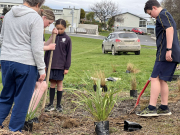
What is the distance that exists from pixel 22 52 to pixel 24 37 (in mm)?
179

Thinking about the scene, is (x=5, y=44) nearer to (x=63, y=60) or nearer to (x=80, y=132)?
(x=80, y=132)

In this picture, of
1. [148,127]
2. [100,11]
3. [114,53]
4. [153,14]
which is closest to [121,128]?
[148,127]

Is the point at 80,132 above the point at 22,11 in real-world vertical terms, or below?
below

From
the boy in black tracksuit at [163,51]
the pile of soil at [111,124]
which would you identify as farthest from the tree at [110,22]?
the boy in black tracksuit at [163,51]

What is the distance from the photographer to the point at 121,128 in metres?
4.03

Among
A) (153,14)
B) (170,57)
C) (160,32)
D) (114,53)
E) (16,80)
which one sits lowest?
(114,53)

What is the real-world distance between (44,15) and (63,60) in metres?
1.06

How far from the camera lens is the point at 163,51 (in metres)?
4.50

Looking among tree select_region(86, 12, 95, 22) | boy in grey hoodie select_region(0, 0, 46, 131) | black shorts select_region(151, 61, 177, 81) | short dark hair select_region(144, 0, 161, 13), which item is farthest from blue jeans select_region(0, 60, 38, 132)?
tree select_region(86, 12, 95, 22)

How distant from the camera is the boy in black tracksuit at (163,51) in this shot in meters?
4.39

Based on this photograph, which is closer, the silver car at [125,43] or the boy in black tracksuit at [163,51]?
the boy in black tracksuit at [163,51]

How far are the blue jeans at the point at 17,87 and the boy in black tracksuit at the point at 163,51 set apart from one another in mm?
1895

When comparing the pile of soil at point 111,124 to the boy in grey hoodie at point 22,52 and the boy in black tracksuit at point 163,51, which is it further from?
the boy in grey hoodie at point 22,52

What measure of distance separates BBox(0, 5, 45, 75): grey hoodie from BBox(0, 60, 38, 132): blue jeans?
0.09 m
